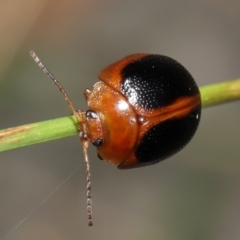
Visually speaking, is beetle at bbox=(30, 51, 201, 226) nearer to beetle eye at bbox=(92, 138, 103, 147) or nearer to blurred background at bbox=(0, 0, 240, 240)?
beetle eye at bbox=(92, 138, 103, 147)

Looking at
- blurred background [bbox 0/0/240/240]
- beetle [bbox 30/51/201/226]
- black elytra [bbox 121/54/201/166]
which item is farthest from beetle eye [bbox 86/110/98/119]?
blurred background [bbox 0/0/240/240]

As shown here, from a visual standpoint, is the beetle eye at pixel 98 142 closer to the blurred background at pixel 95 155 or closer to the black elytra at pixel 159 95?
the black elytra at pixel 159 95

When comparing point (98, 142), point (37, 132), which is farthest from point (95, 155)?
point (37, 132)

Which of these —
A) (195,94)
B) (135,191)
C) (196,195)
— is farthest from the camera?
(135,191)

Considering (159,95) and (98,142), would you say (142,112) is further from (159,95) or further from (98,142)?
(98,142)

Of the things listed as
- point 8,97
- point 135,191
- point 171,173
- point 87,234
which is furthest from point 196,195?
point 8,97

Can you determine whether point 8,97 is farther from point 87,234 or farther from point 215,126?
point 215,126
